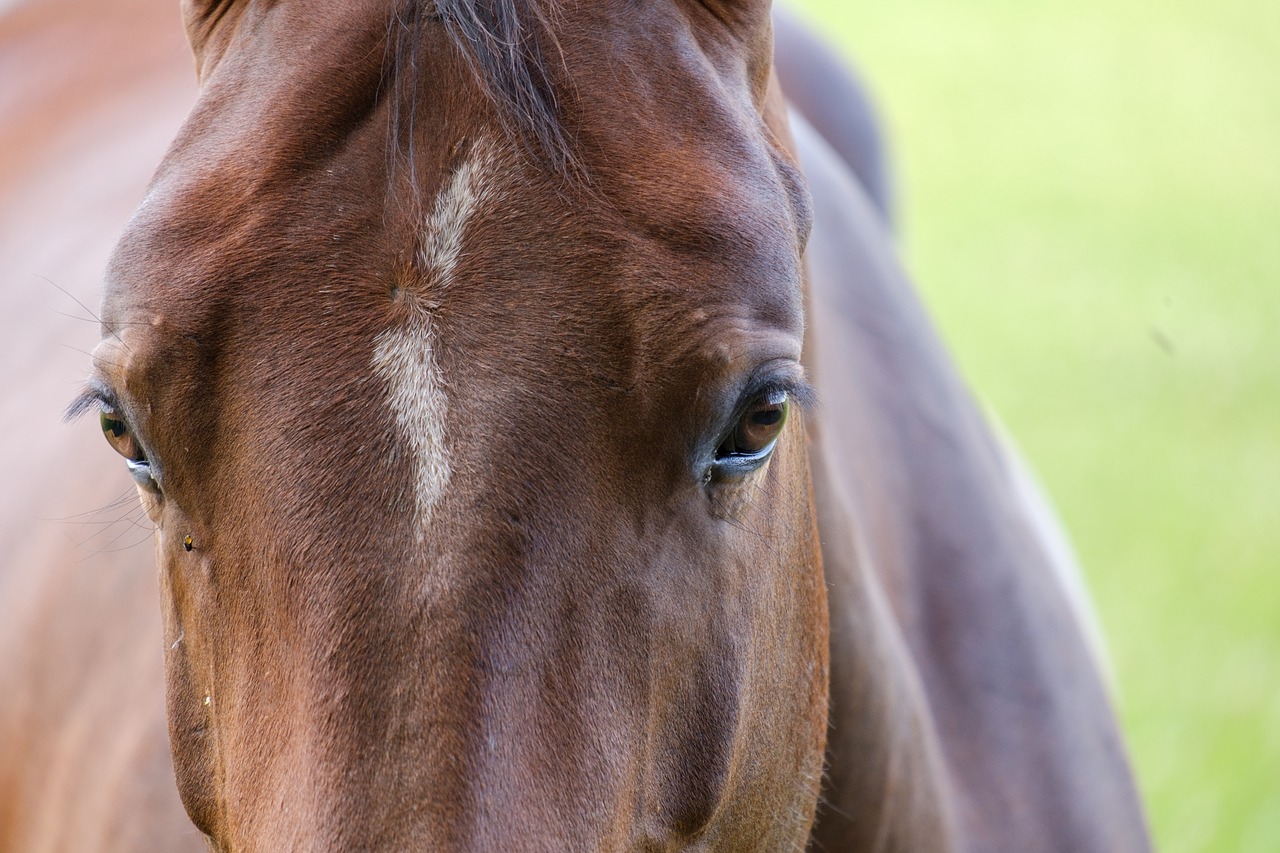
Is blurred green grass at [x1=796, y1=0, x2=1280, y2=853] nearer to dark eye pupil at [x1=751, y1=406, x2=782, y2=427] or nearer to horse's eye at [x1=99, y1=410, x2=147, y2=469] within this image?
dark eye pupil at [x1=751, y1=406, x2=782, y2=427]

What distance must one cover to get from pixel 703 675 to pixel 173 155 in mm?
680

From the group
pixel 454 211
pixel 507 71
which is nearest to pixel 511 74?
pixel 507 71

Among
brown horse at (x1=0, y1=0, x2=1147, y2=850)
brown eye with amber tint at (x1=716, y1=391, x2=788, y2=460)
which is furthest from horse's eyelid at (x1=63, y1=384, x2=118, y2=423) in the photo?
brown eye with amber tint at (x1=716, y1=391, x2=788, y2=460)

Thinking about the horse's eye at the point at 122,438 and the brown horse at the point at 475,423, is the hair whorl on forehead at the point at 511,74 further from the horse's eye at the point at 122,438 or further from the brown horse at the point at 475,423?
the horse's eye at the point at 122,438

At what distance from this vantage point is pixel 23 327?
2.71m

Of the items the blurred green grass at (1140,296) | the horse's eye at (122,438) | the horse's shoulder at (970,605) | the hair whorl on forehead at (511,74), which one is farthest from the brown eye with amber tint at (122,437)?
the blurred green grass at (1140,296)

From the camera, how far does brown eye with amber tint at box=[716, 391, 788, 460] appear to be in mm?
1196

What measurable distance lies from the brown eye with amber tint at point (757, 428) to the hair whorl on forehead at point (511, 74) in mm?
267

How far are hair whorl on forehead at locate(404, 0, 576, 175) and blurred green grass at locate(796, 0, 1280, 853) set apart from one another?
1.68 m

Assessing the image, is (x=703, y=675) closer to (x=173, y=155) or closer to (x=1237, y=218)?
(x=173, y=155)

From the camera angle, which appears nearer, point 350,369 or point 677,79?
point 350,369

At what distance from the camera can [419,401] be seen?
3.49ft

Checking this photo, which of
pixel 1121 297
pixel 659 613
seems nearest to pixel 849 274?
pixel 659 613

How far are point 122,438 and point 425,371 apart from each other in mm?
349
